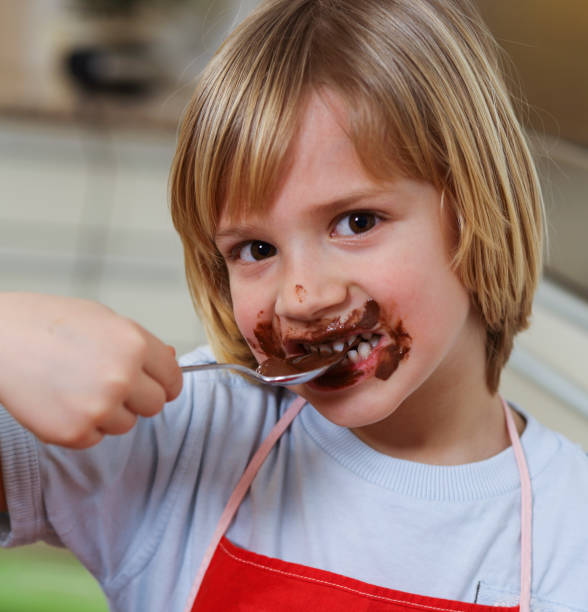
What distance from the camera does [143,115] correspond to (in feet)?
7.48

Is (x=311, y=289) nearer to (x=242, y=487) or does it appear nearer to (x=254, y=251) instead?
(x=254, y=251)

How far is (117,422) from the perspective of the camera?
0.60 meters

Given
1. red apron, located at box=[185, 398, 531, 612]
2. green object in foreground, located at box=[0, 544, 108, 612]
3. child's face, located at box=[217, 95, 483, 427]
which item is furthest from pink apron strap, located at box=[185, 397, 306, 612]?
green object in foreground, located at box=[0, 544, 108, 612]

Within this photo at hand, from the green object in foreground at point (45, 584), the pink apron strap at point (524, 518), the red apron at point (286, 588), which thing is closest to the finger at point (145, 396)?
the red apron at point (286, 588)

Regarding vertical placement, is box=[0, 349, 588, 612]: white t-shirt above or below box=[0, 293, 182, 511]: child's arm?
below

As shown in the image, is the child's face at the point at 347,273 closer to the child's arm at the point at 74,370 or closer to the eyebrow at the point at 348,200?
the eyebrow at the point at 348,200

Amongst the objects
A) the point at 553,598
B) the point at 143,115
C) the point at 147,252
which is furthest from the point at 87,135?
the point at 553,598

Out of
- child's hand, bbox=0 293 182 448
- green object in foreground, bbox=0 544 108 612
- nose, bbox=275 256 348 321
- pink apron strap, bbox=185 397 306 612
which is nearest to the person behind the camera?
child's hand, bbox=0 293 182 448

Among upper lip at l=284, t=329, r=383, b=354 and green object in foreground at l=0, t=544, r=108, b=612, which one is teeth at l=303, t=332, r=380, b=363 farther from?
green object in foreground at l=0, t=544, r=108, b=612

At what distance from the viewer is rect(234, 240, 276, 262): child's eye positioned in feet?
2.52

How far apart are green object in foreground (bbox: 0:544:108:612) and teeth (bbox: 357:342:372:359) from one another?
115 centimetres

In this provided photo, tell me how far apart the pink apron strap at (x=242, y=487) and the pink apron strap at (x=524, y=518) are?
235 millimetres

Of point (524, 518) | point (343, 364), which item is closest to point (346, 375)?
point (343, 364)

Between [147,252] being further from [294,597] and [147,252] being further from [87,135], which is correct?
[294,597]
